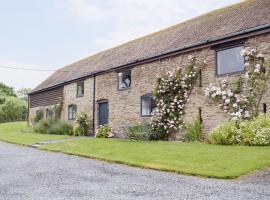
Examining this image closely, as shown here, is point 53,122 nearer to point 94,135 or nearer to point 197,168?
point 94,135

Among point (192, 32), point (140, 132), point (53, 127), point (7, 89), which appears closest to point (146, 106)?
point (140, 132)

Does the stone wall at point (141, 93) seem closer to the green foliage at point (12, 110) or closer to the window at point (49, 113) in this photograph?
the window at point (49, 113)

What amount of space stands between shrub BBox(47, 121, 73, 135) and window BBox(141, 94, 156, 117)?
24.8 feet

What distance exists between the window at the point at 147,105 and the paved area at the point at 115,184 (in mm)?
9016

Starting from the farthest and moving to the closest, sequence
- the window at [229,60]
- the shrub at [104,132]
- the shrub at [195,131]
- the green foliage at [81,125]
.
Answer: the green foliage at [81,125] → the shrub at [104,132] → the shrub at [195,131] → the window at [229,60]

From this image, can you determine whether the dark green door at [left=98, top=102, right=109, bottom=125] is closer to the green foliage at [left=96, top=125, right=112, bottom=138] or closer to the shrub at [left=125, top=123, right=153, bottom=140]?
the green foliage at [left=96, top=125, right=112, bottom=138]

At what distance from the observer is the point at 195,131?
16234 millimetres

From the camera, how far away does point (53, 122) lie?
92.5 feet

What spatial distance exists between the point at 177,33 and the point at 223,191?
15.5m

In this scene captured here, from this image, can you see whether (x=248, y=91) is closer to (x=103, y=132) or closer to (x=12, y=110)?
(x=103, y=132)

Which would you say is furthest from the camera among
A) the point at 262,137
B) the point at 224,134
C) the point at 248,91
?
the point at 248,91

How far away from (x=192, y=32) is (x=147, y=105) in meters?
4.73

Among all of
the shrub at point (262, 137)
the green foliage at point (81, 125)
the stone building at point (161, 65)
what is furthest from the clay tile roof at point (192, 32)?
the shrub at point (262, 137)

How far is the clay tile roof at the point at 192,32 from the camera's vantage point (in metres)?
16.2
